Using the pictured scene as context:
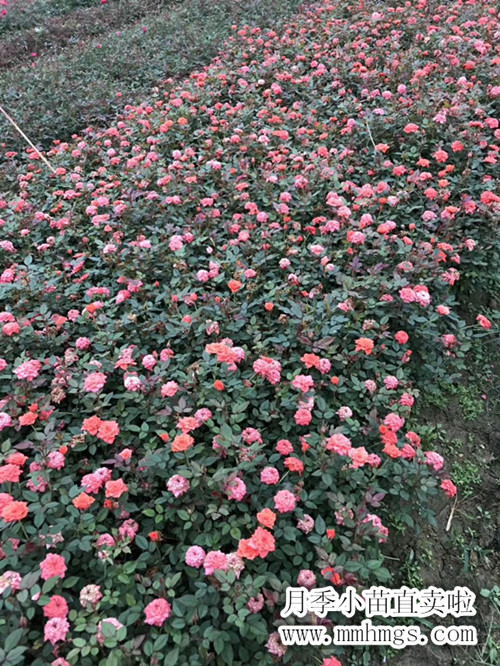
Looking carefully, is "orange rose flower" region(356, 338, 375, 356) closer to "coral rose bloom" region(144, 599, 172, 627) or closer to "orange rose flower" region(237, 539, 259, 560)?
"orange rose flower" region(237, 539, 259, 560)

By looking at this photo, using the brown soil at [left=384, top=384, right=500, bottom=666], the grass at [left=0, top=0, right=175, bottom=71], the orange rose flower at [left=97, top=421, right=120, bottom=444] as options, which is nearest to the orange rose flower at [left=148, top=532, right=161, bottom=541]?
the orange rose flower at [left=97, top=421, right=120, bottom=444]

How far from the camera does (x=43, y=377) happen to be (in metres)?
1.96

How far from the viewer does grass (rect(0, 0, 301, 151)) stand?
452 centimetres

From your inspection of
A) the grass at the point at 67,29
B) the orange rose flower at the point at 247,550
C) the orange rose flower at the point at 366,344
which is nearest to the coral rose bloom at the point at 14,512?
the orange rose flower at the point at 247,550

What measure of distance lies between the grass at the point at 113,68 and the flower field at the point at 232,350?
94 centimetres

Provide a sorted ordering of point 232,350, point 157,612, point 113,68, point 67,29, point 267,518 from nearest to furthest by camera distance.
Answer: point 157,612 < point 267,518 < point 232,350 < point 113,68 < point 67,29

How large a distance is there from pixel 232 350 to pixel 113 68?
503 centimetres

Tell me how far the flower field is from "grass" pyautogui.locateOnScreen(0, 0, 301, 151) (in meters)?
0.94

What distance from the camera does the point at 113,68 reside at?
5414 millimetres

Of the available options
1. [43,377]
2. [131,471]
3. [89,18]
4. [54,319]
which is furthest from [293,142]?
[89,18]

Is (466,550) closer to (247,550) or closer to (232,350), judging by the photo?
(247,550)

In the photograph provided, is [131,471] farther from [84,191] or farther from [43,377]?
[84,191]

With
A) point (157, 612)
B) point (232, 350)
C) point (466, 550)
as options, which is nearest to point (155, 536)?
point (157, 612)

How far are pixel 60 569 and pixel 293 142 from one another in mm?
3037
